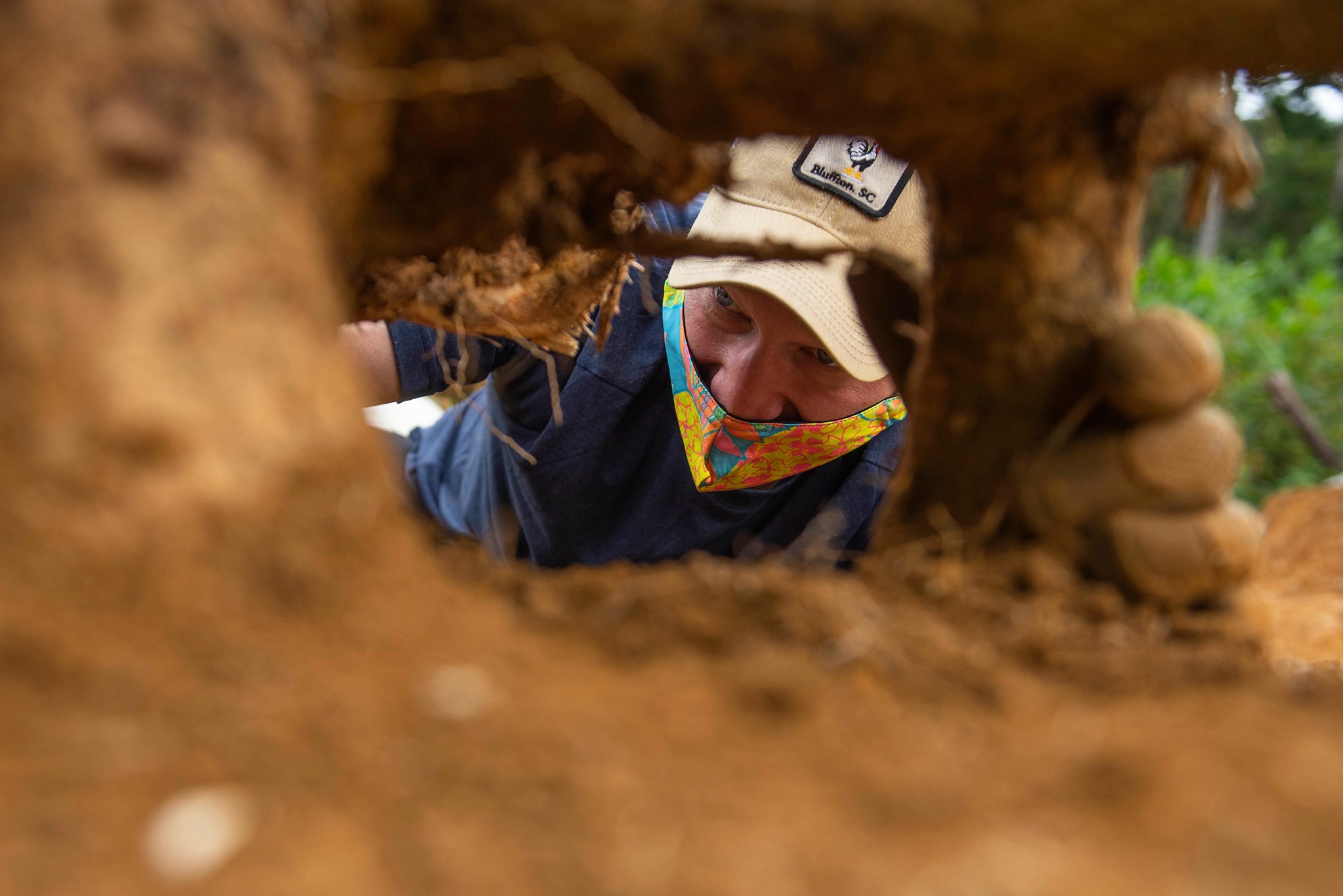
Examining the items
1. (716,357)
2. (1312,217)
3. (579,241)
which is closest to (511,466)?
(716,357)

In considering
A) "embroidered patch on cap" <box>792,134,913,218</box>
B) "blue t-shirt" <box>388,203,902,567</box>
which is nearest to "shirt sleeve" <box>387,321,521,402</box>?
"blue t-shirt" <box>388,203,902,567</box>

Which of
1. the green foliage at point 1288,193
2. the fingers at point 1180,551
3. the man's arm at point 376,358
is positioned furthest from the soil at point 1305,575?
the green foliage at point 1288,193

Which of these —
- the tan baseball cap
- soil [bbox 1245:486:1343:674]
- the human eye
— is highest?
the tan baseball cap

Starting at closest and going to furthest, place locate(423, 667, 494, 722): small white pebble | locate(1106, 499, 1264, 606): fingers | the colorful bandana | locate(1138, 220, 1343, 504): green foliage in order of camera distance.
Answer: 1. locate(423, 667, 494, 722): small white pebble
2. locate(1106, 499, 1264, 606): fingers
3. the colorful bandana
4. locate(1138, 220, 1343, 504): green foliage

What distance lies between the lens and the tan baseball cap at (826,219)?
2148 millimetres

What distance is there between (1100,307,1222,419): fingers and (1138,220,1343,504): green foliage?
14.6 feet

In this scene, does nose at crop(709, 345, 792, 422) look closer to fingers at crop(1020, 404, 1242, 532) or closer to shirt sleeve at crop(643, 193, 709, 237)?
shirt sleeve at crop(643, 193, 709, 237)

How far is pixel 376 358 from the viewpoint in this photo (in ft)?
9.01

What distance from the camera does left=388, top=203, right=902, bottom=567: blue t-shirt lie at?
2.71m

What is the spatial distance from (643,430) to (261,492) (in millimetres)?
2118

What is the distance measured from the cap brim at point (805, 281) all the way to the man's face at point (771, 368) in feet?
0.21

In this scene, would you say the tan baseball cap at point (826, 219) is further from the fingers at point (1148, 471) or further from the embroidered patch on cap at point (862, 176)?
the fingers at point (1148, 471)

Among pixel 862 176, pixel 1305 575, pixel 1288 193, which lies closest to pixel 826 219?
pixel 862 176

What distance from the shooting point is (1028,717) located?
71 cm
